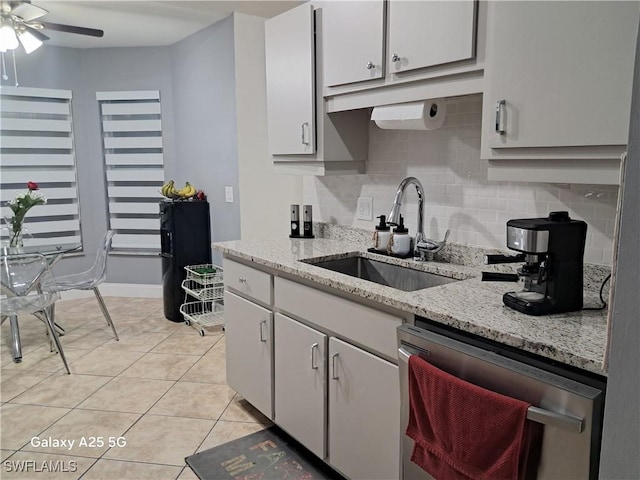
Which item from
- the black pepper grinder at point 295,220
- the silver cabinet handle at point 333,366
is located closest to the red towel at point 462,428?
the silver cabinet handle at point 333,366

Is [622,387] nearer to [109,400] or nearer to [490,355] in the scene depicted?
[490,355]

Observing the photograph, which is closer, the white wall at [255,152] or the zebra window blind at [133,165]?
the white wall at [255,152]

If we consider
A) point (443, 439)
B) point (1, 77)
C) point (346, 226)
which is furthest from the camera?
point (1, 77)

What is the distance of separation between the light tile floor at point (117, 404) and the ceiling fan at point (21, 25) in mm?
2070

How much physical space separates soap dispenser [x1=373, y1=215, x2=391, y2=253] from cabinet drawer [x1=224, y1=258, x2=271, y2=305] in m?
0.54

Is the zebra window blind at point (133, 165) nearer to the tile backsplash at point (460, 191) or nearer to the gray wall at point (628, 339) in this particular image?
the tile backsplash at point (460, 191)

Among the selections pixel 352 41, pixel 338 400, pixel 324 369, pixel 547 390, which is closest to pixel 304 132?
pixel 352 41

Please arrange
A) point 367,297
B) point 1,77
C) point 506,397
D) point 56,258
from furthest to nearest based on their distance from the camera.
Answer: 1. point 1,77
2. point 56,258
3. point 367,297
4. point 506,397

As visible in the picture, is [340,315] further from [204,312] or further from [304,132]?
[204,312]

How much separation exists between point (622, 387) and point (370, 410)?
1284 millimetres

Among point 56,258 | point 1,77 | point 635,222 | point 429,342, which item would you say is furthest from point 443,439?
point 1,77

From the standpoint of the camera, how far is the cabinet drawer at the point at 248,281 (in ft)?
7.46

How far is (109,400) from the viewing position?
2.78 m

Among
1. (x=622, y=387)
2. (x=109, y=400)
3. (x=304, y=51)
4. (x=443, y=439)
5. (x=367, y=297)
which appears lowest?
(x=109, y=400)
